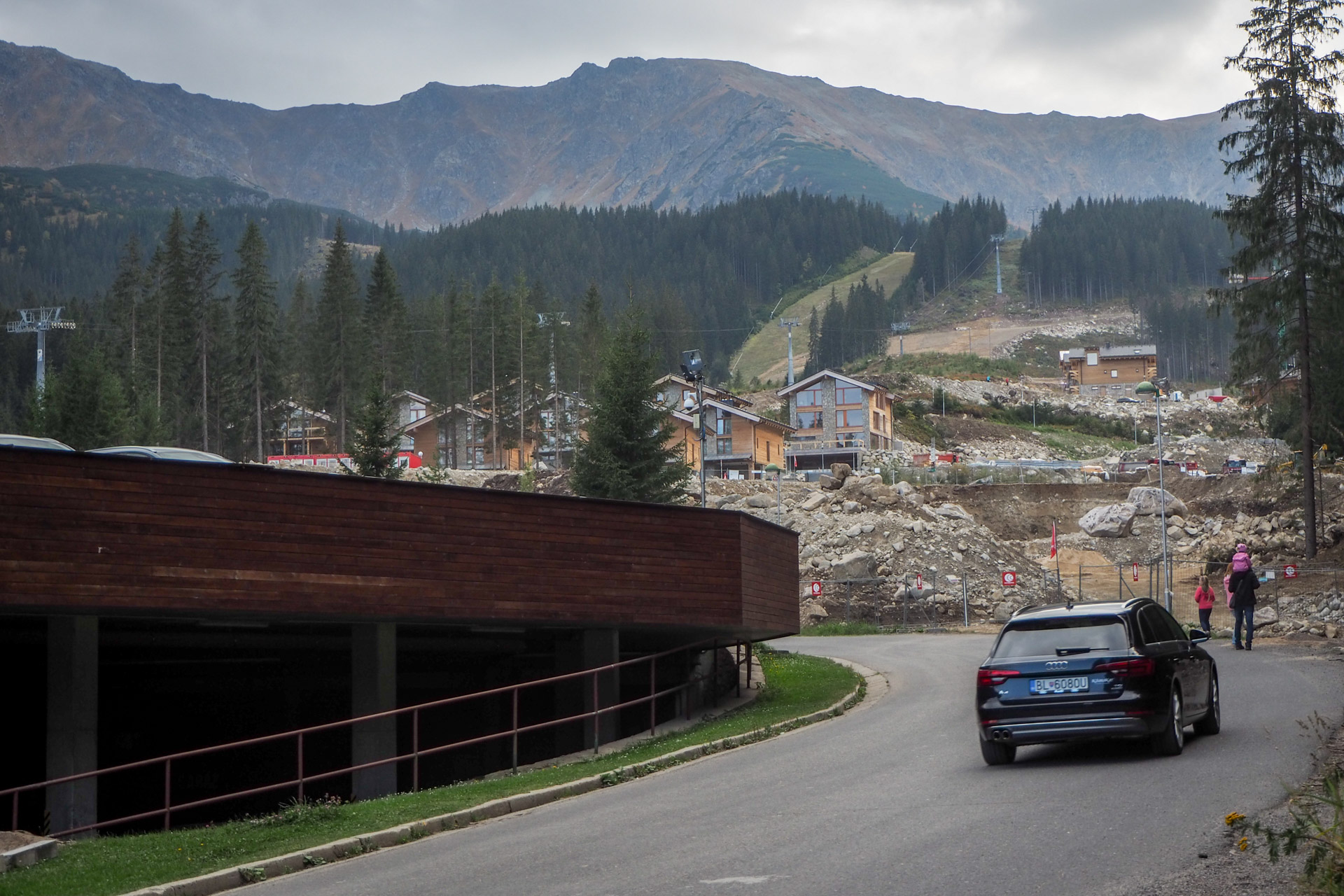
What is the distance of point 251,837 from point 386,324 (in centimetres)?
9019

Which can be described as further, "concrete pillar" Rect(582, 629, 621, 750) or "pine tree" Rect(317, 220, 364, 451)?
"pine tree" Rect(317, 220, 364, 451)

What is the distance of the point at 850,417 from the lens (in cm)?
11031

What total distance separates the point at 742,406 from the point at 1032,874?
96.0 metres

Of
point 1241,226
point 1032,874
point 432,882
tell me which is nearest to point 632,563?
point 432,882

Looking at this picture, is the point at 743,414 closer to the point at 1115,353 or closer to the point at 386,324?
the point at 386,324

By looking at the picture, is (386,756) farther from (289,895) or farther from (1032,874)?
(1032,874)

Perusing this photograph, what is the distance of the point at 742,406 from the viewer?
104750 mm

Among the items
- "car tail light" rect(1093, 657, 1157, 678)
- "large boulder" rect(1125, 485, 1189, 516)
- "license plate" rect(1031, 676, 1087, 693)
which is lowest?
"license plate" rect(1031, 676, 1087, 693)

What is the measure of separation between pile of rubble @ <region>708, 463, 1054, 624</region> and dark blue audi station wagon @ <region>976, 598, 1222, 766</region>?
101 ft

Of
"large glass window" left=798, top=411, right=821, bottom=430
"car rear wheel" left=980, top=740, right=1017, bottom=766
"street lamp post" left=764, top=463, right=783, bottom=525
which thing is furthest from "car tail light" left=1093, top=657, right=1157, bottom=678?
"large glass window" left=798, top=411, right=821, bottom=430

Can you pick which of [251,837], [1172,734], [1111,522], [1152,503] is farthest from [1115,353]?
[251,837]

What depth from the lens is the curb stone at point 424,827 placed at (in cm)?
1102

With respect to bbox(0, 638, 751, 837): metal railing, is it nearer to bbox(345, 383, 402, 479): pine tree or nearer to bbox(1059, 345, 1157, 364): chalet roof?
bbox(345, 383, 402, 479): pine tree

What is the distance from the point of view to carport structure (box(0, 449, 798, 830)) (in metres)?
16.5
